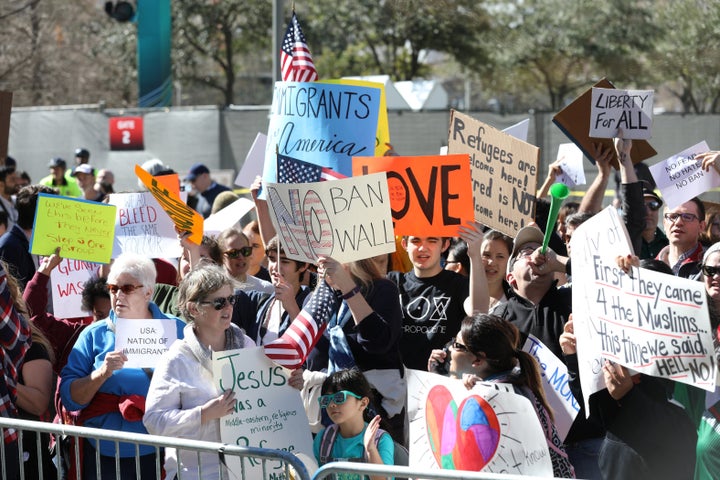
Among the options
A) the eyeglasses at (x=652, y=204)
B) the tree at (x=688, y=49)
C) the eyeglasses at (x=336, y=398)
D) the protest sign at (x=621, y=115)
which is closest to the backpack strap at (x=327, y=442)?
the eyeglasses at (x=336, y=398)

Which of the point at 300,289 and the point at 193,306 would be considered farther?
the point at 300,289

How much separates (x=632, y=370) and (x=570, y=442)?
94 cm

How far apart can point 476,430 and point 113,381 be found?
1898 mm

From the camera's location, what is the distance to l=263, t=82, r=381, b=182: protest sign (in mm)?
6633

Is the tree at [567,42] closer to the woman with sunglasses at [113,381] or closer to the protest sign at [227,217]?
the protest sign at [227,217]

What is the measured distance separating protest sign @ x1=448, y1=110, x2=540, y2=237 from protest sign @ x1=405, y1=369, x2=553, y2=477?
213cm

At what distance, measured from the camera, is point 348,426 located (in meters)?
4.81

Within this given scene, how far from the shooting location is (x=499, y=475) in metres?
3.63

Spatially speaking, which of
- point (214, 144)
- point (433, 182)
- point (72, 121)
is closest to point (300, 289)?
point (433, 182)

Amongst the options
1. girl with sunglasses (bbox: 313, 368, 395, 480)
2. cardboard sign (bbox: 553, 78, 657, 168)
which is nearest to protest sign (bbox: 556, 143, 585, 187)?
cardboard sign (bbox: 553, 78, 657, 168)

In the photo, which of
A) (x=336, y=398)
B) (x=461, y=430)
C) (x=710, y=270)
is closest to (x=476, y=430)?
(x=461, y=430)

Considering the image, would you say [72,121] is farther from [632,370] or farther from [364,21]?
[364,21]

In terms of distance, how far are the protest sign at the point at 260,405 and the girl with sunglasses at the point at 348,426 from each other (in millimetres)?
100

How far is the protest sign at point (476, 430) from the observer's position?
404 cm
